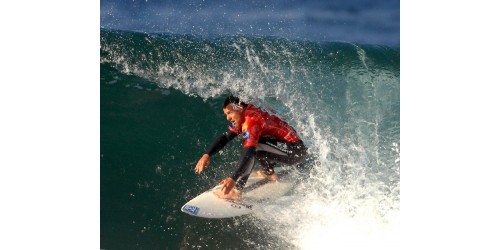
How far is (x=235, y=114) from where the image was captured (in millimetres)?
3186

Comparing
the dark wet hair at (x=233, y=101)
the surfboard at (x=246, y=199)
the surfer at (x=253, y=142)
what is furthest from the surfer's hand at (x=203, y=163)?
the dark wet hair at (x=233, y=101)

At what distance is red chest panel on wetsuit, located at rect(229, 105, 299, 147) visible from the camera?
308cm

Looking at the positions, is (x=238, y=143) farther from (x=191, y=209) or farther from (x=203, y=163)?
(x=191, y=209)

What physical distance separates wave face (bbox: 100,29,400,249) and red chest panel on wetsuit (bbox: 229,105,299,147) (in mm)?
98

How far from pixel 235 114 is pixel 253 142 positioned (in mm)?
205

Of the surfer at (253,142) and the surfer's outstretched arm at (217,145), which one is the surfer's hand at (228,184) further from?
the surfer's outstretched arm at (217,145)

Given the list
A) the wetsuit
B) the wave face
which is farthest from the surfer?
the wave face
